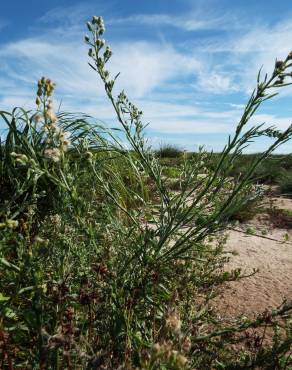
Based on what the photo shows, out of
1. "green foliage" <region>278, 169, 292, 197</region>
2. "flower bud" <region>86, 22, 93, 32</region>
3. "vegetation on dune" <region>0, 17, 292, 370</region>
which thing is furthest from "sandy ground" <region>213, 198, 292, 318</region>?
"green foliage" <region>278, 169, 292, 197</region>

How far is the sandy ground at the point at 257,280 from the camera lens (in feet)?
8.11

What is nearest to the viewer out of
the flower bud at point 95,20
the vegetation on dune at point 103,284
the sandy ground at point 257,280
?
the vegetation on dune at point 103,284

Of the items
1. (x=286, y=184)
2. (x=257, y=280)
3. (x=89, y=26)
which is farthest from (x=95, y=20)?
(x=286, y=184)

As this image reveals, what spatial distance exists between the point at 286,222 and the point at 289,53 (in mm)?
3655

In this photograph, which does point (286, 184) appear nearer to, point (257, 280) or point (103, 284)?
point (257, 280)

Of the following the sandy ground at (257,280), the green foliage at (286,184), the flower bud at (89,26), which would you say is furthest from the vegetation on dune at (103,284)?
the green foliage at (286,184)

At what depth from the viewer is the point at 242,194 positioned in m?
2.12

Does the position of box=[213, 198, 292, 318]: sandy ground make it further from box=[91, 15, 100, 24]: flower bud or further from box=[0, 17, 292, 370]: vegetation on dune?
box=[91, 15, 100, 24]: flower bud

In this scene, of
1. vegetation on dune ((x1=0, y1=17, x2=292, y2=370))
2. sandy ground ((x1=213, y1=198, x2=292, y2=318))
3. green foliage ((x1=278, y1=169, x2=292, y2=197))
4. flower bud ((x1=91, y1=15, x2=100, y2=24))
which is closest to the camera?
vegetation on dune ((x1=0, y1=17, x2=292, y2=370))

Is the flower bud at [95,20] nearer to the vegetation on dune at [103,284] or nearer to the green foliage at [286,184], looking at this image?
the vegetation on dune at [103,284]

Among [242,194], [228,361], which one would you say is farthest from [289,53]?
[228,361]

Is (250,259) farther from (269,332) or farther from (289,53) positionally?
(289,53)

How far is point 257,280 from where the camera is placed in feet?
9.41

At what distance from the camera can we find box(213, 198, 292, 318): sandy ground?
2471mm
